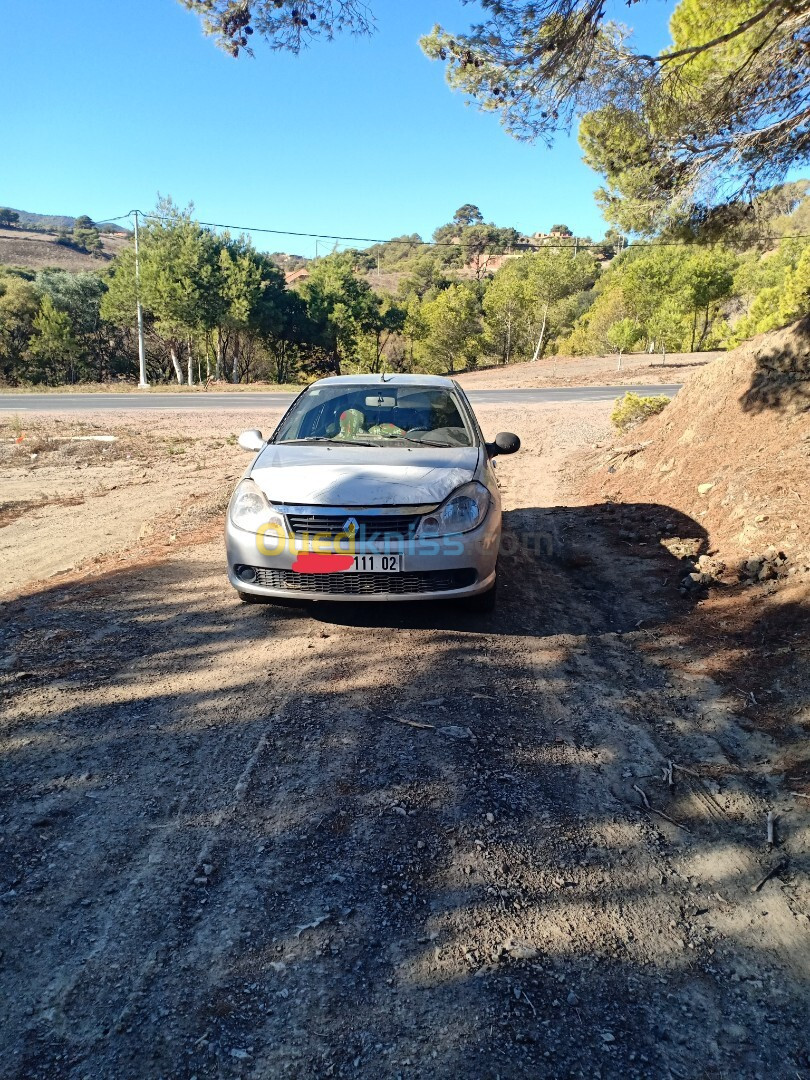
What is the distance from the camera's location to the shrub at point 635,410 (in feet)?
42.4

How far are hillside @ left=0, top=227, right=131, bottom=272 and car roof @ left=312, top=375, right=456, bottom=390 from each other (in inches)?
3288

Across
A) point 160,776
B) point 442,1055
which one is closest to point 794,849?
point 442,1055

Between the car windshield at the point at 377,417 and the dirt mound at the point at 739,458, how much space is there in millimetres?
2626

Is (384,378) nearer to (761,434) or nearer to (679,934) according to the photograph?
(761,434)

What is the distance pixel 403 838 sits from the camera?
2.62 meters

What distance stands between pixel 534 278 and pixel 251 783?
182 ft

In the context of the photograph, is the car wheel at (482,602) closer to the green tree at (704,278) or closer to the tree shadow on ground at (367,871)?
the tree shadow on ground at (367,871)

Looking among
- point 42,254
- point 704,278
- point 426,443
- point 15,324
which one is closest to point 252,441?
point 426,443

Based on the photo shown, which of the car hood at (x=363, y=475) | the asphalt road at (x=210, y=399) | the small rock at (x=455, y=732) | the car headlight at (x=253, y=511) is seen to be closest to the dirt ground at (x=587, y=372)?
the asphalt road at (x=210, y=399)

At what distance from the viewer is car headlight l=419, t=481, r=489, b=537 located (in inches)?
170

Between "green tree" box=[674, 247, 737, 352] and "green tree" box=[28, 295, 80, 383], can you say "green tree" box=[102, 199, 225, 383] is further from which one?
"green tree" box=[674, 247, 737, 352]

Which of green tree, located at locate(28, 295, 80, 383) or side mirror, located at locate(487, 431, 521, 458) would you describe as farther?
green tree, located at locate(28, 295, 80, 383)

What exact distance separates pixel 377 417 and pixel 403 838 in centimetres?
371

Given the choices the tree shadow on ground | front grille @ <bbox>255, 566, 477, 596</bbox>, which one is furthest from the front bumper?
the tree shadow on ground
